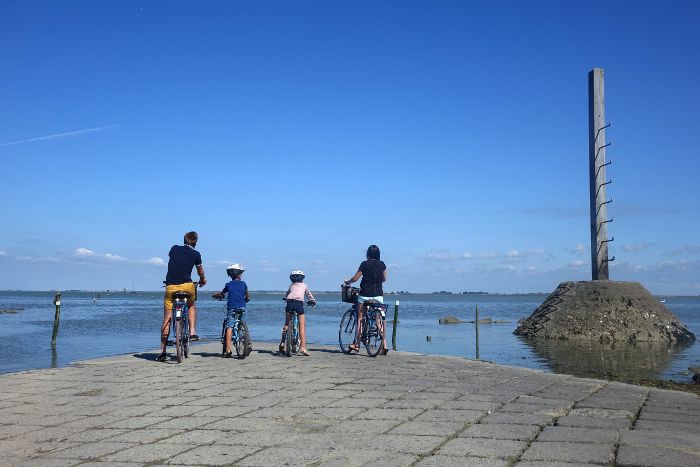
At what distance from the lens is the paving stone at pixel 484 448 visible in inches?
173

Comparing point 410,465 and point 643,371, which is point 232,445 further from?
point 643,371

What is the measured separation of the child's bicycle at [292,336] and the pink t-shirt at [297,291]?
0.22 metres


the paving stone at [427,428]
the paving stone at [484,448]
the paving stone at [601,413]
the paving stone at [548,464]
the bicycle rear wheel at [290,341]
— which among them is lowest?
the paving stone at [427,428]

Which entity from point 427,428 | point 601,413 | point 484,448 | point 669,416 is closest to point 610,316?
point 669,416

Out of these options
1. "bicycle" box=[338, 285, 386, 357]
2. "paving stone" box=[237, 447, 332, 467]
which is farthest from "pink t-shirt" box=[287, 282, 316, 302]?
"paving stone" box=[237, 447, 332, 467]

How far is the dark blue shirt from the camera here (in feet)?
36.0

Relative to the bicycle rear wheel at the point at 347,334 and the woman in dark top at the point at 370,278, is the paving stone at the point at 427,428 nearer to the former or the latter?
the woman in dark top at the point at 370,278

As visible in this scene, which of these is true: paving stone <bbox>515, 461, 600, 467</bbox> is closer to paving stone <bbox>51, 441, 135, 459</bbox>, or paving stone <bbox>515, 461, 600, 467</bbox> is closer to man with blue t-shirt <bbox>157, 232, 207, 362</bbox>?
paving stone <bbox>51, 441, 135, 459</bbox>

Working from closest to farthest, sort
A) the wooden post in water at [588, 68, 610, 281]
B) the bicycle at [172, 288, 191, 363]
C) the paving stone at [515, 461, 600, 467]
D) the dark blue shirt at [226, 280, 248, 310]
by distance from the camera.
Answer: the paving stone at [515, 461, 600, 467]
the bicycle at [172, 288, 191, 363]
the dark blue shirt at [226, 280, 248, 310]
the wooden post in water at [588, 68, 610, 281]

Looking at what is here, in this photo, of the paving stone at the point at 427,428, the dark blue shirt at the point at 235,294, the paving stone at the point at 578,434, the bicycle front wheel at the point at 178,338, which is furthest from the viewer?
the dark blue shirt at the point at 235,294

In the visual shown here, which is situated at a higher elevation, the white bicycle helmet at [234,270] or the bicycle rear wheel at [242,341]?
the white bicycle helmet at [234,270]

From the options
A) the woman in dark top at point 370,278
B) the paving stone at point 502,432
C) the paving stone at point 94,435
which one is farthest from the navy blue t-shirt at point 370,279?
the paving stone at point 94,435

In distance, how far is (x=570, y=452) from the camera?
14.5 ft

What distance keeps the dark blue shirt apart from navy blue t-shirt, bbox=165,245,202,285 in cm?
90
